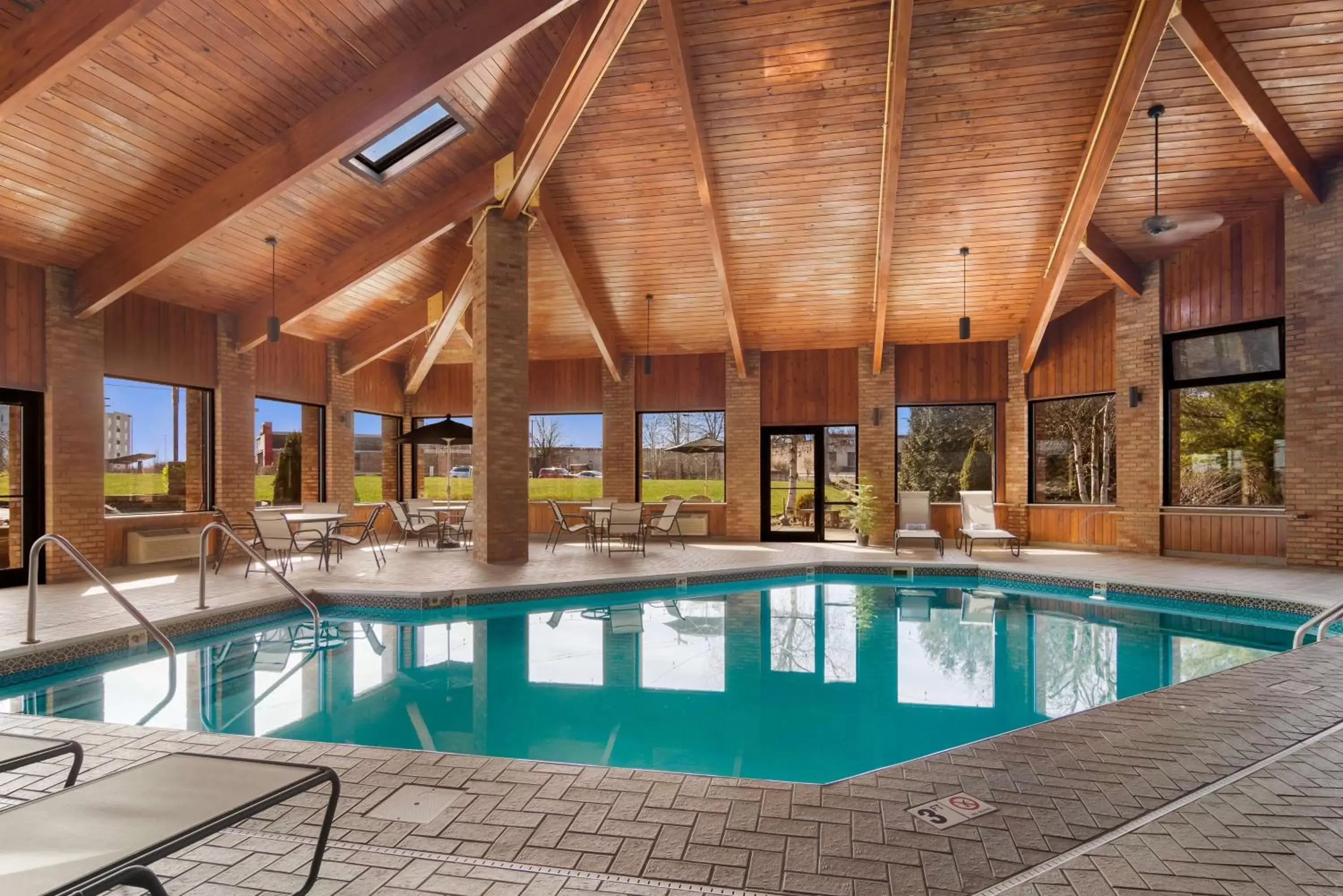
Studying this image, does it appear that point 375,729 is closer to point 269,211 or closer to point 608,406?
point 269,211

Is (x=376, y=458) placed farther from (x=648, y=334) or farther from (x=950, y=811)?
(x=950, y=811)

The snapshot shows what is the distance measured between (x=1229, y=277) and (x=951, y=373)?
4.00m

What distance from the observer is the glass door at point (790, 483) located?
41.7 feet

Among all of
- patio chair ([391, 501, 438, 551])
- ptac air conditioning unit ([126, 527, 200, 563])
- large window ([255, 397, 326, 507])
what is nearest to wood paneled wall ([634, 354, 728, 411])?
patio chair ([391, 501, 438, 551])

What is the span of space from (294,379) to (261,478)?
1657mm

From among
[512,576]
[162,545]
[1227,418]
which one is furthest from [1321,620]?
[162,545]

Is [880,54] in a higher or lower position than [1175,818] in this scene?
higher

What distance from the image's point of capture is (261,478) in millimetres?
11289

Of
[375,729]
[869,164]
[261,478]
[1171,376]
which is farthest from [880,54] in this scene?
[261,478]

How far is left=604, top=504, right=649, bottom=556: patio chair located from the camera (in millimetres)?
10000

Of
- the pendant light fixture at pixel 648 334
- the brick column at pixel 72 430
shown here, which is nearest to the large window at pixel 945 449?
the pendant light fixture at pixel 648 334

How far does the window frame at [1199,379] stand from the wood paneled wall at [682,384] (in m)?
6.62

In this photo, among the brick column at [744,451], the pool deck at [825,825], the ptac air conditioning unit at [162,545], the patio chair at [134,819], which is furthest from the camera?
the brick column at [744,451]

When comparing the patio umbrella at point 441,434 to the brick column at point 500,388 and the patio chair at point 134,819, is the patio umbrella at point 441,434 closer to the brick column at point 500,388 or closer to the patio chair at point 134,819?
the brick column at point 500,388
